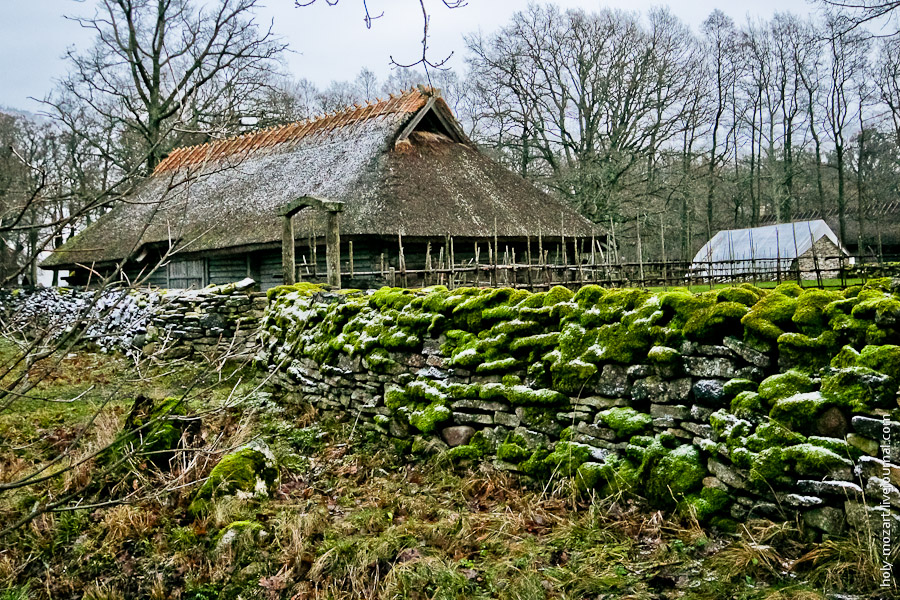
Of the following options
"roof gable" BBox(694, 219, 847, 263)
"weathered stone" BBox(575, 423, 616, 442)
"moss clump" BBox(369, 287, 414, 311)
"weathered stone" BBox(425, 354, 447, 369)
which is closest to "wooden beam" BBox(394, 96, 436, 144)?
"moss clump" BBox(369, 287, 414, 311)

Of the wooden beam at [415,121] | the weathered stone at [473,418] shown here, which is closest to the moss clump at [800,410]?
the weathered stone at [473,418]

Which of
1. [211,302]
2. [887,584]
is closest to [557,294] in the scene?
[887,584]

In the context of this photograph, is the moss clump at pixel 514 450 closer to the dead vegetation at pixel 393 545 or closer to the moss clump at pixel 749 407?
the dead vegetation at pixel 393 545

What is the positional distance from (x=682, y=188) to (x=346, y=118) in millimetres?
15063

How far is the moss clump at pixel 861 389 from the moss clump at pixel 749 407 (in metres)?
0.34

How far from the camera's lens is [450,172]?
16062 mm

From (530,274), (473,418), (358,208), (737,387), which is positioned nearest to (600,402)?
(737,387)

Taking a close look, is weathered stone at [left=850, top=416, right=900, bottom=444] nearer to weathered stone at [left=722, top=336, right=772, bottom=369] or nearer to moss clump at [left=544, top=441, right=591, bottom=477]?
weathered stone at [left=722, top=336, right=772, bottom=369]

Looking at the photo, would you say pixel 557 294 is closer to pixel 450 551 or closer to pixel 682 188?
pixel 450 551

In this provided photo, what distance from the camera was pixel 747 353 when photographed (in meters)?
3.62

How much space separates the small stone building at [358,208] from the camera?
1368cm

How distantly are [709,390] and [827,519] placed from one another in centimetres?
89

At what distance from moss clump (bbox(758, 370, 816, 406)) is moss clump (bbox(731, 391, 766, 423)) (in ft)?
0.15

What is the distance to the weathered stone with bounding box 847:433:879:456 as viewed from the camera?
304cm
